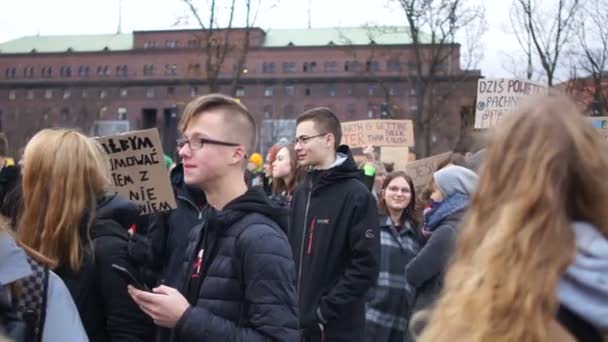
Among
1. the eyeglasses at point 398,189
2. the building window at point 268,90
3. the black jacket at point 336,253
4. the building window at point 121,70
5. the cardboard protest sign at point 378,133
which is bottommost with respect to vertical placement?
the black jacket at point 336,253

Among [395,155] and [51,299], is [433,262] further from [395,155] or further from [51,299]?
[395,155]

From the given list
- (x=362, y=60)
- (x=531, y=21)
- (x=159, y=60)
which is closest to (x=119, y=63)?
(x=159, y=60)

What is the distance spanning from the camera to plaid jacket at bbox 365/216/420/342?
19.6ft

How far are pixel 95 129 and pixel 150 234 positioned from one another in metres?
52.8

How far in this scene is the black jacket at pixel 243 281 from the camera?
277 centimetres

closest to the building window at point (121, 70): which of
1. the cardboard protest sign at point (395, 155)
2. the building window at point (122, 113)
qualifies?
the building window at point (122, 113)

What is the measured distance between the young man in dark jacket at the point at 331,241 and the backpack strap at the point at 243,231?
1899 millimetres

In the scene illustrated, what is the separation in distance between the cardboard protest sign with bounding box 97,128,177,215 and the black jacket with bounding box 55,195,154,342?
107cm

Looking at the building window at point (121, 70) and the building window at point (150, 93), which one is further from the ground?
the building window at point (121, 70)

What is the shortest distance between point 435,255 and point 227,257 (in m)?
2.12

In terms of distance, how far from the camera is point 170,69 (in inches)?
3140

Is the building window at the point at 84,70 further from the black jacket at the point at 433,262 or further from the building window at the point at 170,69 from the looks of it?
the black jacket at the point at 433,262

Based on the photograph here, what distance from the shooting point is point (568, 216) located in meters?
1.71

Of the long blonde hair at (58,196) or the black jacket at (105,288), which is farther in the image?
the black jacket at (105,288)
